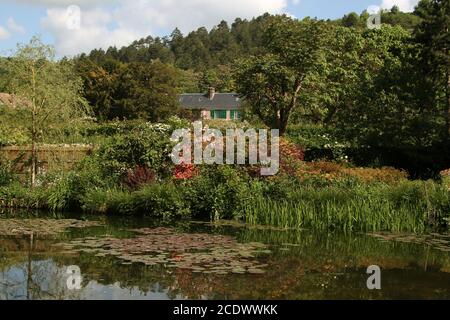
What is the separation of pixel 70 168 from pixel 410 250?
890 centimetres

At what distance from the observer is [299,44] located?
877 inches

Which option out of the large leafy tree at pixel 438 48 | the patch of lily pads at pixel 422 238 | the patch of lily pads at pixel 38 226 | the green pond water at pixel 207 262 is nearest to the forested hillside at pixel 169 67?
the large leafy tree at pixel 438 48

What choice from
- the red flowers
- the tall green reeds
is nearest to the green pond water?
the tall green reeds

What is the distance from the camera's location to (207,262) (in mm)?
7703

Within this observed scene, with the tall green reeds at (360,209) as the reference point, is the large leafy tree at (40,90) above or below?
above

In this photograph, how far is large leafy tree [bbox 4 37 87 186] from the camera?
44.4 feet

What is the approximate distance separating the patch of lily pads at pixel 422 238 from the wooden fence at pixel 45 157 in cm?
803

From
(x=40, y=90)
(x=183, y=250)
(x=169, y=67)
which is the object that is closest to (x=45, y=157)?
(x=40, y=90)

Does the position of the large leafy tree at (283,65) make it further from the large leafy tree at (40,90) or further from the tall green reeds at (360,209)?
the tall green reeds at (360,209)

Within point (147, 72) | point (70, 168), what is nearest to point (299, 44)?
point (70, 168)

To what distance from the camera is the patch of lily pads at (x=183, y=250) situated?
7512 mm

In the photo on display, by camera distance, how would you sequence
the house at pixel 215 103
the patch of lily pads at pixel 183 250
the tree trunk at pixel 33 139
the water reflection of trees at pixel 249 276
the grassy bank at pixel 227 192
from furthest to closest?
the house at pixel 215 103 < the tree trunk at pixel 33 139 < the grassy bank at pixel 227 192 < the patch of lily pads at pixel 183 250 < the water reflection of trees at pixel 249 276

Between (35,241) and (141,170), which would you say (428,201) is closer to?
(141,170)

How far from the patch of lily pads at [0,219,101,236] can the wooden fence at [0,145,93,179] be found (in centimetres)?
319
